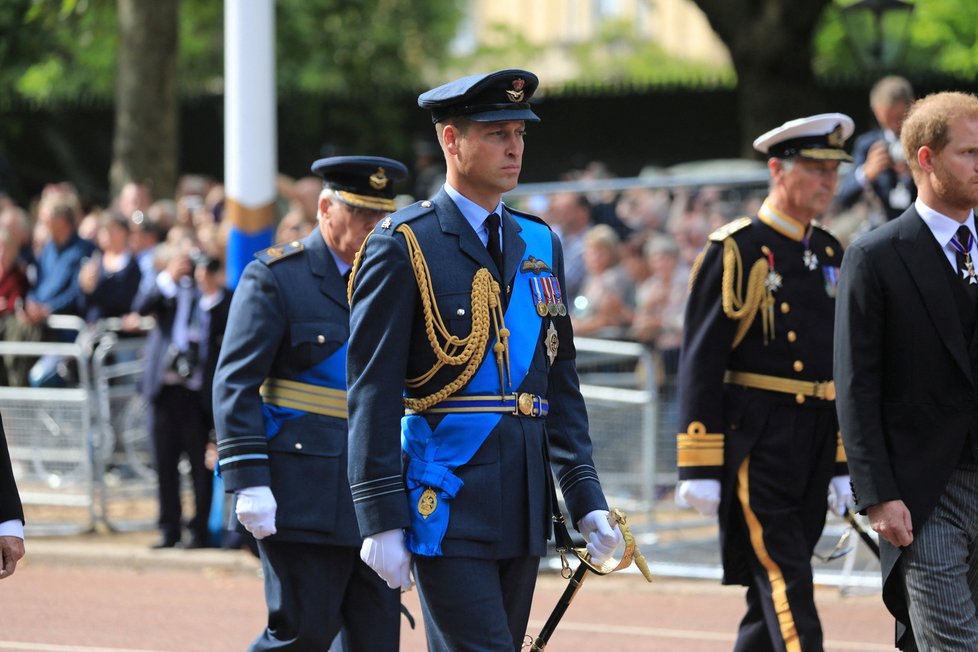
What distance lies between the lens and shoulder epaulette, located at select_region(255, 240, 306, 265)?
620 centimetres

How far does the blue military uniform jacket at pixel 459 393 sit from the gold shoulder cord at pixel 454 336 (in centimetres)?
2

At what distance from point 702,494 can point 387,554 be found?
2.09m

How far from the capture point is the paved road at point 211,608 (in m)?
8.27

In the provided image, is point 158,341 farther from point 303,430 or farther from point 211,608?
point 303,430

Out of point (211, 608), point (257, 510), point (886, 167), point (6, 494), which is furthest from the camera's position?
point (886, 167)

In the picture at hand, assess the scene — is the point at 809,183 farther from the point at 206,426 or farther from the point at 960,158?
the point at 206,426

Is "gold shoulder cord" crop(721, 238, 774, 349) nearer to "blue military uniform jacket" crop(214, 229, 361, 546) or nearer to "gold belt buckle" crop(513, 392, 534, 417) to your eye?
"blue military uniform jacket" crop(214, 229, 361, 546)

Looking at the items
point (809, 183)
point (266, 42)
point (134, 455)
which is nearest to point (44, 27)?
point (134, 455)

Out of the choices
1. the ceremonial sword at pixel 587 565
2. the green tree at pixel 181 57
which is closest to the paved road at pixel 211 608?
the ceremonial sword at pixel 587 565

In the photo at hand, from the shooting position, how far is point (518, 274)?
489 centimetres

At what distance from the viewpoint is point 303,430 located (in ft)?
19.8

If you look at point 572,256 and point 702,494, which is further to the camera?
point 572,256

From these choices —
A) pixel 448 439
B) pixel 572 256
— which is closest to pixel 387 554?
pixel 448 439

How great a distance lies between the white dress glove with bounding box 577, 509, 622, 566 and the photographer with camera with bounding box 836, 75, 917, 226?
470 cm
